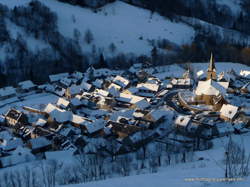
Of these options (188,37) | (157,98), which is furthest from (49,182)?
(188,37)

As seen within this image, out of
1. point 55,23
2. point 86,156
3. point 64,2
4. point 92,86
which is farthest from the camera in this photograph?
point 64,2

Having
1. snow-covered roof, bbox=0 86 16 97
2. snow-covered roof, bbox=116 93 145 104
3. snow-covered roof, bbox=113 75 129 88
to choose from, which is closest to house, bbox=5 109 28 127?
snow-covered roof, bbox=0 86 16 97

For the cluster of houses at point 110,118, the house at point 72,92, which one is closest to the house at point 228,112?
the cluster of houses at point 110,118

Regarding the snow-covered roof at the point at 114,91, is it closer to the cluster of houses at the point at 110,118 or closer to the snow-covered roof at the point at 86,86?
the cluster of houses at the point at 110,118

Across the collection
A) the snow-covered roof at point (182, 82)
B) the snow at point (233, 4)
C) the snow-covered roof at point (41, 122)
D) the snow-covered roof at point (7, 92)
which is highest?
the snow at point (233, 4)

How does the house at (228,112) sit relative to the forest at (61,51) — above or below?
below

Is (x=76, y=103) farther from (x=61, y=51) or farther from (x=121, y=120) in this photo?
(x=61, y=51)

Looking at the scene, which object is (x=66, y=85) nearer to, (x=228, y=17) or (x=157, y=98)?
(x=157, y=98)
